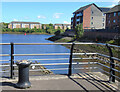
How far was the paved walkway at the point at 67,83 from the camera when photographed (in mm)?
5035

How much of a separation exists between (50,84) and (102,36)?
49741 millimetres

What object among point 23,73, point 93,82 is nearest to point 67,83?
point 93,82

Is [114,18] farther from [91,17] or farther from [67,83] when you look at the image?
[67,83]

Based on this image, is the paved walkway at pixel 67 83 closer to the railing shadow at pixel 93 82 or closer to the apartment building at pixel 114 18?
the railing shadow at pixel 93 82

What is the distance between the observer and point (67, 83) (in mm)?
5441

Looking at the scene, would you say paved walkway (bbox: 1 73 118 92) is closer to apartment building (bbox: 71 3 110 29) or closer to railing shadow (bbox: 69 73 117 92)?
railing shadow (bbox: 69 73 117 92)

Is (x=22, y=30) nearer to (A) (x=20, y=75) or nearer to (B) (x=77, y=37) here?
(B) (x=77, y=37)

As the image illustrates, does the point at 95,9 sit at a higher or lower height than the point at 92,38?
higher

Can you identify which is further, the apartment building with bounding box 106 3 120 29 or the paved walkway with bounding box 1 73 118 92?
the apartment building with bounding box 106 3 120 29

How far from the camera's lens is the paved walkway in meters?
5.04

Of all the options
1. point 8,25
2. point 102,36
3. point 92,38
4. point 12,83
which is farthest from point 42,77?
point 8,25

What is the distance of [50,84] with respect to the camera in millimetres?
5301

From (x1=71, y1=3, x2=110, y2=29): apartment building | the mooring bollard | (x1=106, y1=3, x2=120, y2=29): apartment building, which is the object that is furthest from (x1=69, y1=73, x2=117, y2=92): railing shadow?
(x1=71, y1=3, x2=110, y2=29): apartment building

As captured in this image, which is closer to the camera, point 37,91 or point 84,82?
point 37,91
